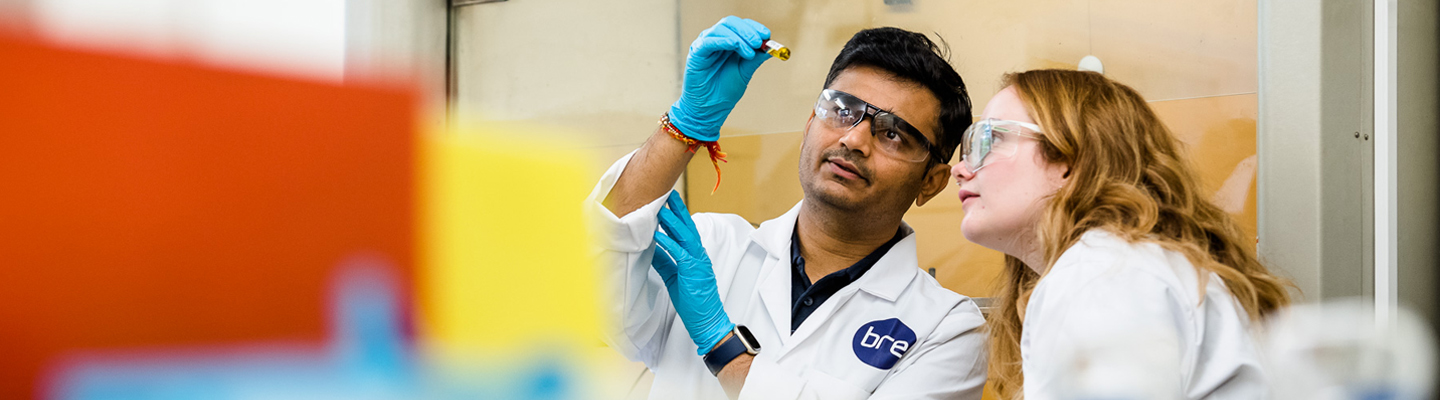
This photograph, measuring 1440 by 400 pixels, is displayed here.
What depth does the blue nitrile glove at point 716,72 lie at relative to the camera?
129 centimetres

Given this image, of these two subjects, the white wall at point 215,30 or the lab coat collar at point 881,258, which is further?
the lab coat collar at point 881,258

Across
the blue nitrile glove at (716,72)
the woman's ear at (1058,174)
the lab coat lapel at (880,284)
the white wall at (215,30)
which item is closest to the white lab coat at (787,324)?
the lab coat lapel at (880,284)

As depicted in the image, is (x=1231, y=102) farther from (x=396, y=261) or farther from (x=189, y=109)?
(x=189, y=109)

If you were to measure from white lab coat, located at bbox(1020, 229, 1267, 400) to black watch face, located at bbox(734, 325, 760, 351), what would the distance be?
1.79 ft

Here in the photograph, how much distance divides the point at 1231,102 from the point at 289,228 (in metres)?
1.76

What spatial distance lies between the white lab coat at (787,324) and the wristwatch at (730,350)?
0.09ft

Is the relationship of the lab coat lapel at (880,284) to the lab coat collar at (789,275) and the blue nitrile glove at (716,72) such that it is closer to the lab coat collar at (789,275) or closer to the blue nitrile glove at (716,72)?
the lab coat collar at (789,275)

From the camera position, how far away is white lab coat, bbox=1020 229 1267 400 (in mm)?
785

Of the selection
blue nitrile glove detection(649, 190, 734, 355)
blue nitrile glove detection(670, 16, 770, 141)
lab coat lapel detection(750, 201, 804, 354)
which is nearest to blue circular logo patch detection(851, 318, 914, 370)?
lab coat lapel detection(750, 201, 804, 354)

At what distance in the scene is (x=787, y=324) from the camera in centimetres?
145

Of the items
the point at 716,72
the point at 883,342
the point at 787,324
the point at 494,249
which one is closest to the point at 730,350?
the point at 787,324

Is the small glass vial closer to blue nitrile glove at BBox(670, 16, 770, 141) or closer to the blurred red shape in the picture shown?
blue nitrile glove at BBox(670, 16, 770, 141)

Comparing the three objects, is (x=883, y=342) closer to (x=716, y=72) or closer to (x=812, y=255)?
(x=812, y=255)

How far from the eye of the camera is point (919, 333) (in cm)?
141
